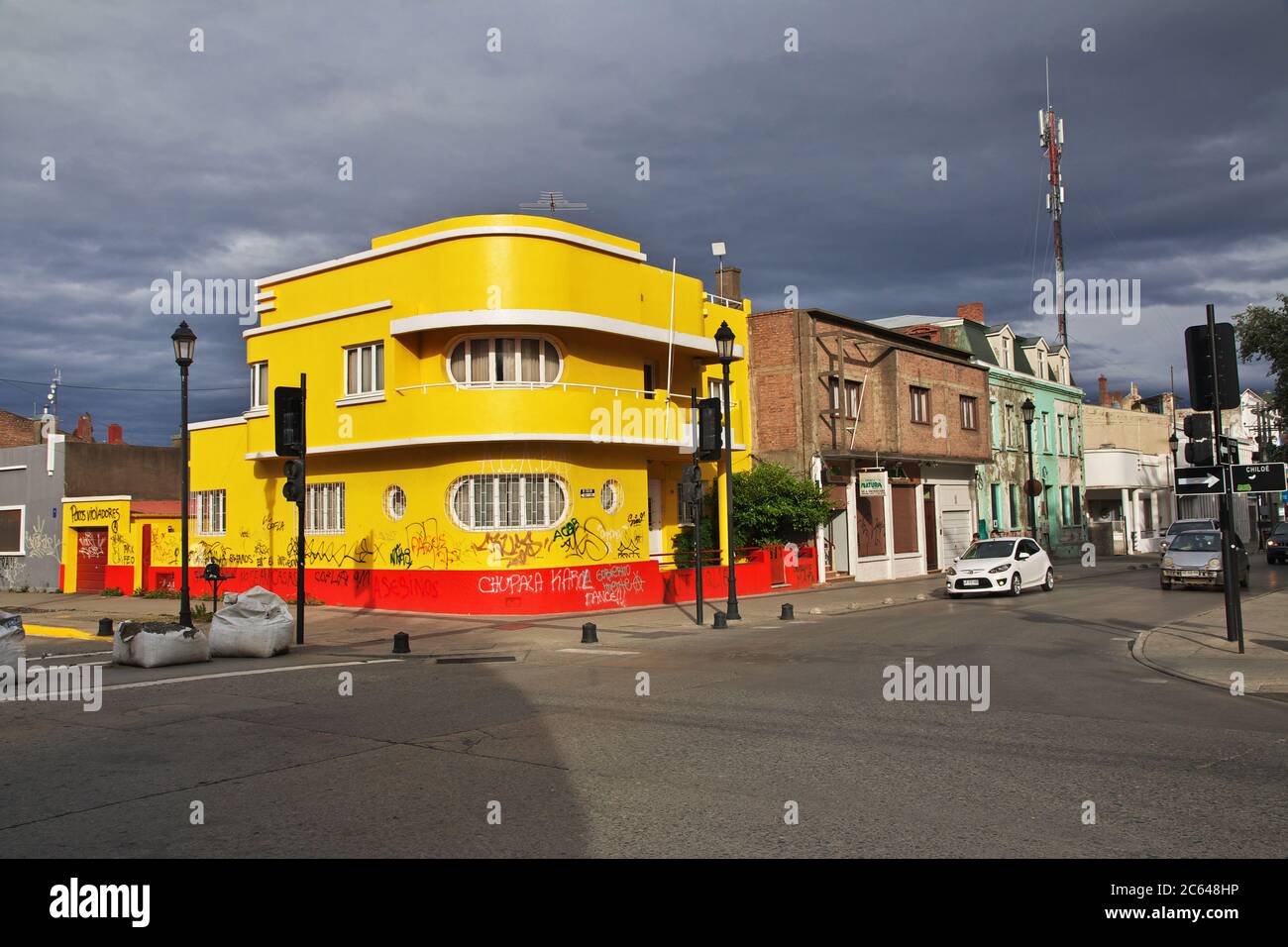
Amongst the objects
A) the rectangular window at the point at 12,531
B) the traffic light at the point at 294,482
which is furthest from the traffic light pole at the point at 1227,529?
the rectangular window at the point at 12,531

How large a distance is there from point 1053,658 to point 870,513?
67.0 ft

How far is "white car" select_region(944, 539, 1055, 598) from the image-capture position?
25.7 metres

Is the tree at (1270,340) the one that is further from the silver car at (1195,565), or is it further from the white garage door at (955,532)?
the white garage door at (955,532)

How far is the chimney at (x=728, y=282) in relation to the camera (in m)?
32.3

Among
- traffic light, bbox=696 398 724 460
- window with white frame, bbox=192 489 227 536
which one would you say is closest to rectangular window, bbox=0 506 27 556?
window with white frame, bbox=192 489 227 536

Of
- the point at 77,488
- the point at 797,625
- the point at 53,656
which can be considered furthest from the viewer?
the point at 77,488

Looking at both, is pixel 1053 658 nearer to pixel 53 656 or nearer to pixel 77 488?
pixel 53 656

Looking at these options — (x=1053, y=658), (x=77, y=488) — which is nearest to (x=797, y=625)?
(x=1053, y=658)

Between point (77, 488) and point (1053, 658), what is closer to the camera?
point (1053, 658)

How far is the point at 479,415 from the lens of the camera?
2234cm

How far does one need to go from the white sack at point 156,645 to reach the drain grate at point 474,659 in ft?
11.4

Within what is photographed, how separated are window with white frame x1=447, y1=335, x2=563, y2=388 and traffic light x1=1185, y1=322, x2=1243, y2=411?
13258 millimetres

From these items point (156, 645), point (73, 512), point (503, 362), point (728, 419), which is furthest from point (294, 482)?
point (73, 512)

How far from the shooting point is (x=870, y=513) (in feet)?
112
